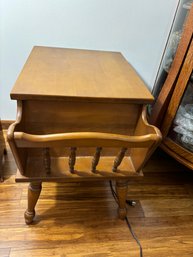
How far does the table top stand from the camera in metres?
0.70

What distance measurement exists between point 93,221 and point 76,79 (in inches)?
24.8

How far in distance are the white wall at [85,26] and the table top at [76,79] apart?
171 millimetres

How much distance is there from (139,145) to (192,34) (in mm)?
552

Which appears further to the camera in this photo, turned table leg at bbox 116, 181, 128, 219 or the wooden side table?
turned table leg at bbox 116, 181, 128, 219

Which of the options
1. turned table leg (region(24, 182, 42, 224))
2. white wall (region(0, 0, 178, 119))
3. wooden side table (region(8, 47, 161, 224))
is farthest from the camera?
white wall (region(0, 0, 178, 119))

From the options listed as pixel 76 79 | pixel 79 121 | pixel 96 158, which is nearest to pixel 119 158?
pixel 96 158

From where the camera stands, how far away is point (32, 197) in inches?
34.2

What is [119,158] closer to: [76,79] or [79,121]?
[79,121]

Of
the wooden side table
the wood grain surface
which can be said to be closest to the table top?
the wooden side table

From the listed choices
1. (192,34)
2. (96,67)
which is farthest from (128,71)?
(192,34)

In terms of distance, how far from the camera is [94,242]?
923 millimetres

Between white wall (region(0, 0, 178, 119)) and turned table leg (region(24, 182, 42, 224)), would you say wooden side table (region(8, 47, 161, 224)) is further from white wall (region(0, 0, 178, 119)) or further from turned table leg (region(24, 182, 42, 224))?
white wall (region(0, 0, 178, 119))

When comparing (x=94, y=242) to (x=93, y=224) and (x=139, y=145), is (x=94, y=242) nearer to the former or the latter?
(x=93, y=224)

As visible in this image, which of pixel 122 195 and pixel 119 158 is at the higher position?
pixel 119 158
